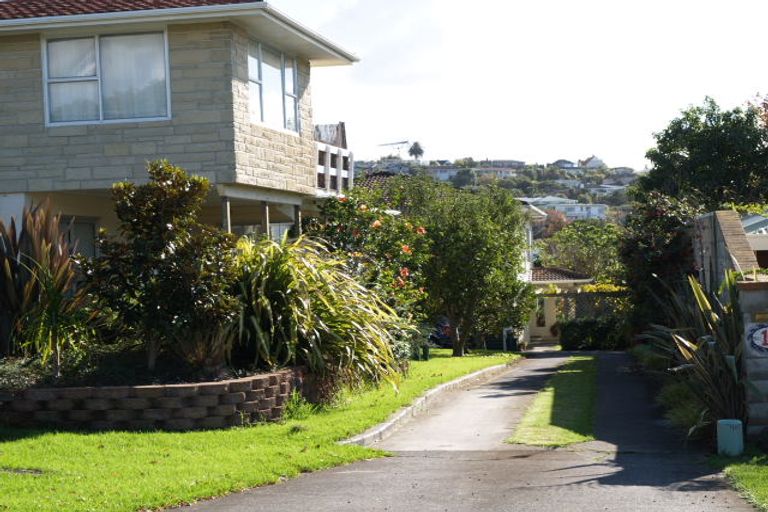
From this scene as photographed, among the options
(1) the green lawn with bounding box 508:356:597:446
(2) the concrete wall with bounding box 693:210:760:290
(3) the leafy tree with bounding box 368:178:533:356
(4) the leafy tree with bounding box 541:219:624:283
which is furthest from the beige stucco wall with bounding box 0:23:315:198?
(4) the leafy tree with bounding box 541:219:624:283

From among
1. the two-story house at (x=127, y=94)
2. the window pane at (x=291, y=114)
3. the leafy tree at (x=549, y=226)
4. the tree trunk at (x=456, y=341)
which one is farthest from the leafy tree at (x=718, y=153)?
the leafy tree at (x=549, y=226)

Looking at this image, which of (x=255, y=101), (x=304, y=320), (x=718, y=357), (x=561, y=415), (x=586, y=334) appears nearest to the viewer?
(x=718, y=357)

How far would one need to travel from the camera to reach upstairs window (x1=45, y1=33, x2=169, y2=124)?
17.8 metres

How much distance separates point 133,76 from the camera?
17.8 meters

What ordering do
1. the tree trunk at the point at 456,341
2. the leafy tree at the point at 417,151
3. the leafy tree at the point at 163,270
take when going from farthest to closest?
the leafy tree at the point at 417,151 < the tree trunk at the point at 456,341 < the leafy tree at the point at 163,270

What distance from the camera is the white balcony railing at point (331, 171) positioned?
2191 cm

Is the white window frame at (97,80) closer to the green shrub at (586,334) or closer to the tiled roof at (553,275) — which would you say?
the green shrub at (586,334)

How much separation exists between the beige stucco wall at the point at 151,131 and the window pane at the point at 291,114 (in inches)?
65.8

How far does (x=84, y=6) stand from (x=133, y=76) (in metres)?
1.38

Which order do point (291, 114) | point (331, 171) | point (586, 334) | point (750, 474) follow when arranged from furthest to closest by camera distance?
point (586, 334) < point (331, 171) < point (291, 114) < point (750, 474)

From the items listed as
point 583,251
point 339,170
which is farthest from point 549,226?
point 339,170

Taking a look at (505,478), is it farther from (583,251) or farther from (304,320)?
(583,251)

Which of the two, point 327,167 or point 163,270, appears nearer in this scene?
point 163,270

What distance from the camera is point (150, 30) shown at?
17703 millimetres
